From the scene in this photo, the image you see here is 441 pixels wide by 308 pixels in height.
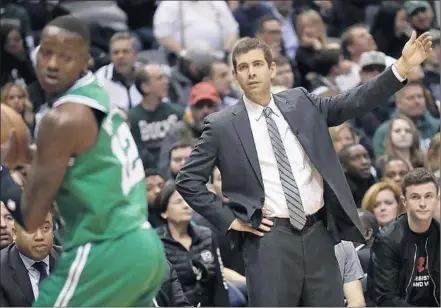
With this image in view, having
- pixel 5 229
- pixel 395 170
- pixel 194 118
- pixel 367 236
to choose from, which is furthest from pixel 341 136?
pixel 5 229

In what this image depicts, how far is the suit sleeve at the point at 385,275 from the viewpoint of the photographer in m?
6.83

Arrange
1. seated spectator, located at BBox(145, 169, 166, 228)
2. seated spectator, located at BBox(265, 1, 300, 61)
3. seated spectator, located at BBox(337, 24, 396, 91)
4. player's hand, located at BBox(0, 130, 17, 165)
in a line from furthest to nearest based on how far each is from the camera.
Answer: seated spectator, located at BBox(265, 1, 300, 61) < seated spectator, located at BBox(337, 24, 396, 91) < seated spectator, located at BBox(145, 169, 166, 228) < player's hand, located at BBox(0, 130, 17, 165)

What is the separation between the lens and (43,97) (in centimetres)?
994

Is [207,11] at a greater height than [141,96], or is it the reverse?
[207,11]

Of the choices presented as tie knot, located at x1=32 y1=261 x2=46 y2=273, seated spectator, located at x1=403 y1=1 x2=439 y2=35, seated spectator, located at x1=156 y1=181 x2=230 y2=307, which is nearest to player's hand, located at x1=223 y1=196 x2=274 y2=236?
tie knot, located at x1=32 y1=261 x2=46 y2=273

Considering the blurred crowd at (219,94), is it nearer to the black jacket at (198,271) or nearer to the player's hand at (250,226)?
the black jacket at (198,271)

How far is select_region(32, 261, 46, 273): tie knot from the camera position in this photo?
5906 mm

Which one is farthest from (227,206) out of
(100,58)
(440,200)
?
(100,58)

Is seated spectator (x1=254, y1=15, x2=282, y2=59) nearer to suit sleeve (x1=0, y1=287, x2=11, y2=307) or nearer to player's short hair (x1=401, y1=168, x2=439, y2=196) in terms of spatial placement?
player's short hair (x1=401, y1=168, x2=439, y2=196)

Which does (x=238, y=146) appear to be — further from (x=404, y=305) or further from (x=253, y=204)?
(x=404, y=305)

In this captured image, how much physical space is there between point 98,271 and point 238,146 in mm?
1347

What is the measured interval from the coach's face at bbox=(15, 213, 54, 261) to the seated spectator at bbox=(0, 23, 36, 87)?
4.71 m

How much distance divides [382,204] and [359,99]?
2.59m

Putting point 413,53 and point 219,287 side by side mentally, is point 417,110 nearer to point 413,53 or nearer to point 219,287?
point 219,287
